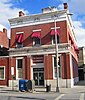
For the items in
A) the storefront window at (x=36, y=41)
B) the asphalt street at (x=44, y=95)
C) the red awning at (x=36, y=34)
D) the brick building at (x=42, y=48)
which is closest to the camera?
the asphalt street at (x=44, y=95)

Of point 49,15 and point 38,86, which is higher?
point 49,15

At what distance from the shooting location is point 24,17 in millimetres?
39562

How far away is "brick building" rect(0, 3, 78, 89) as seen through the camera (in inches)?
1427

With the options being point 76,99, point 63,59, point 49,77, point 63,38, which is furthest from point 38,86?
point 76,99

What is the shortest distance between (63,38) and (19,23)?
8.11 m

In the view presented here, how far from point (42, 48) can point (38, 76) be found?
175 inches

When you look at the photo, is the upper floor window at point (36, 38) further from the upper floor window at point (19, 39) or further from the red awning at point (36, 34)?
the upper floor window at point (19, 39)

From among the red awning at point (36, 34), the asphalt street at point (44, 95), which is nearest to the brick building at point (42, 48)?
the red awning at point (36, 34)

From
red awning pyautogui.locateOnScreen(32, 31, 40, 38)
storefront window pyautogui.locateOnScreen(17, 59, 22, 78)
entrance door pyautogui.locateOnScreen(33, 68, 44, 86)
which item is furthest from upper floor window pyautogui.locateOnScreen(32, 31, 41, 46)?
entrance door pyautogui.locateOnScreen(33, 68, 44, 86)

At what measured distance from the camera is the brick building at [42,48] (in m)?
36.2

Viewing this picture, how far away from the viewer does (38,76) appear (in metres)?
38.5

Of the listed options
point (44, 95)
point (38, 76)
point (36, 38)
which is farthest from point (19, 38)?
point (44, 95)

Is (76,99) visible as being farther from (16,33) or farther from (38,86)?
(16,33)

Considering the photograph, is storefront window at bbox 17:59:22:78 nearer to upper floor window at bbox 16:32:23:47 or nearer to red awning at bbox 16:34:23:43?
upper floor window at bbox 16:32:23:47
